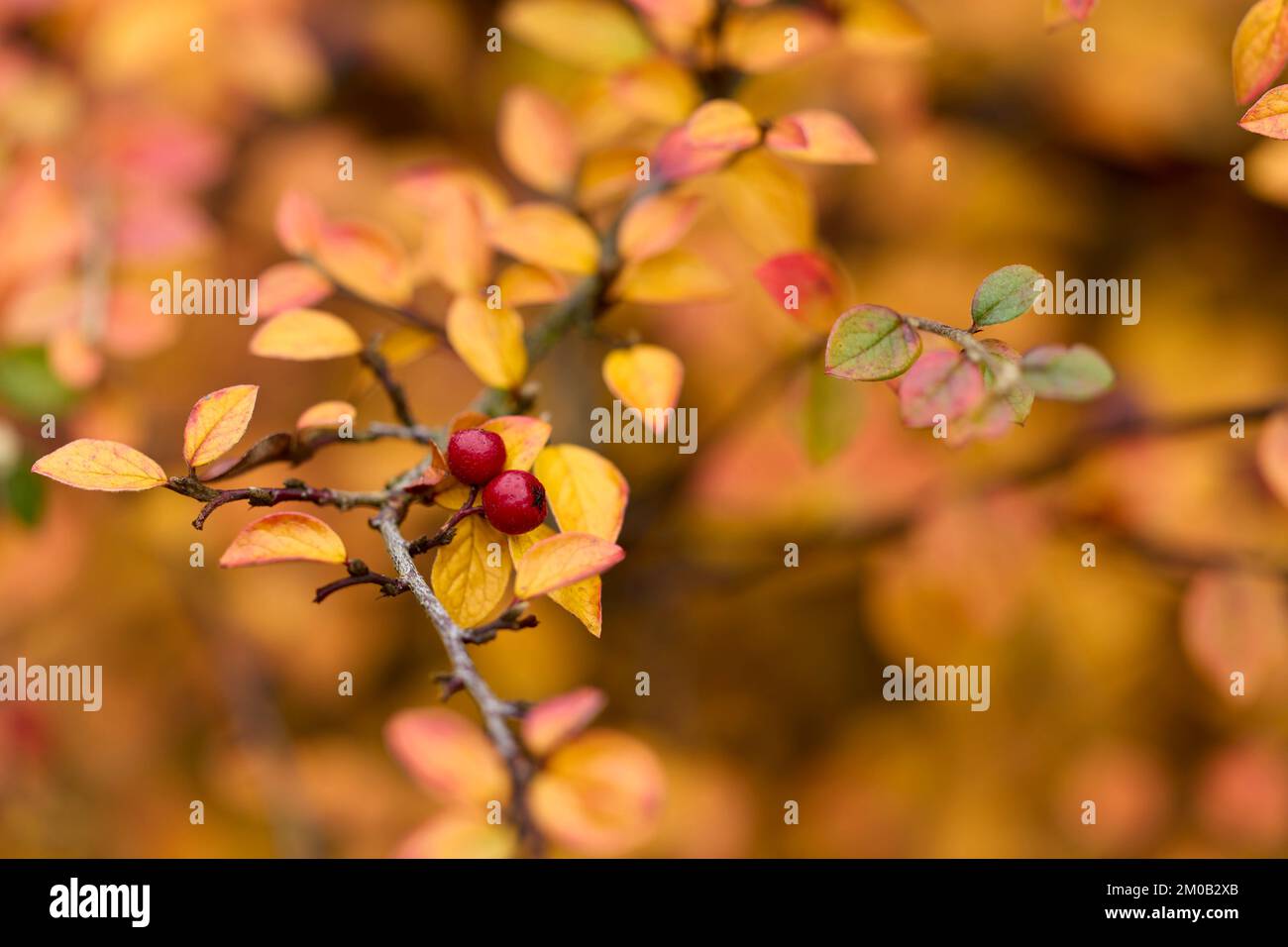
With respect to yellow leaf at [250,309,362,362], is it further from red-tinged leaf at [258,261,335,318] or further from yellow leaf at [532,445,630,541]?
yellow leaf at [532,445,630,541]

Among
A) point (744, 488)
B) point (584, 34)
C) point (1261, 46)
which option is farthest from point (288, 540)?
point (744, 488)

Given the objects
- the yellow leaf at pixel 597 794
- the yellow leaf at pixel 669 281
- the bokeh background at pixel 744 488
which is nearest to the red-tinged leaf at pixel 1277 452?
the bokeh background at pixel 744 488

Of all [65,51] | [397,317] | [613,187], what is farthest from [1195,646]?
[65,51]

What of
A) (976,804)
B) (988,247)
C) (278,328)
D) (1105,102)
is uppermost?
(1105,102)

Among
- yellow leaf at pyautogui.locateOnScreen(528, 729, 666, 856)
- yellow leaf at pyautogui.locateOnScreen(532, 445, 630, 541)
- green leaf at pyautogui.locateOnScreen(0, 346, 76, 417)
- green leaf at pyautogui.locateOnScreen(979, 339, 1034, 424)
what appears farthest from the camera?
green leaf at pyautogui.locateOnScreen(0, 346, 76, 417)

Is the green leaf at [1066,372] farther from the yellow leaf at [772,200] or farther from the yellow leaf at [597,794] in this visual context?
the yellow leaf at [597,794]

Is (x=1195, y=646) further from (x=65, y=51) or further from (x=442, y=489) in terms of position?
(x=65, y=51)

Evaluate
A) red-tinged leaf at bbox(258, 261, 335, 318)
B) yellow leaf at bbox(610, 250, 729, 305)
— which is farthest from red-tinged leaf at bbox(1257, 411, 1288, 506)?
red-tinged leaf at bbox(258, 261, 335, 318)
